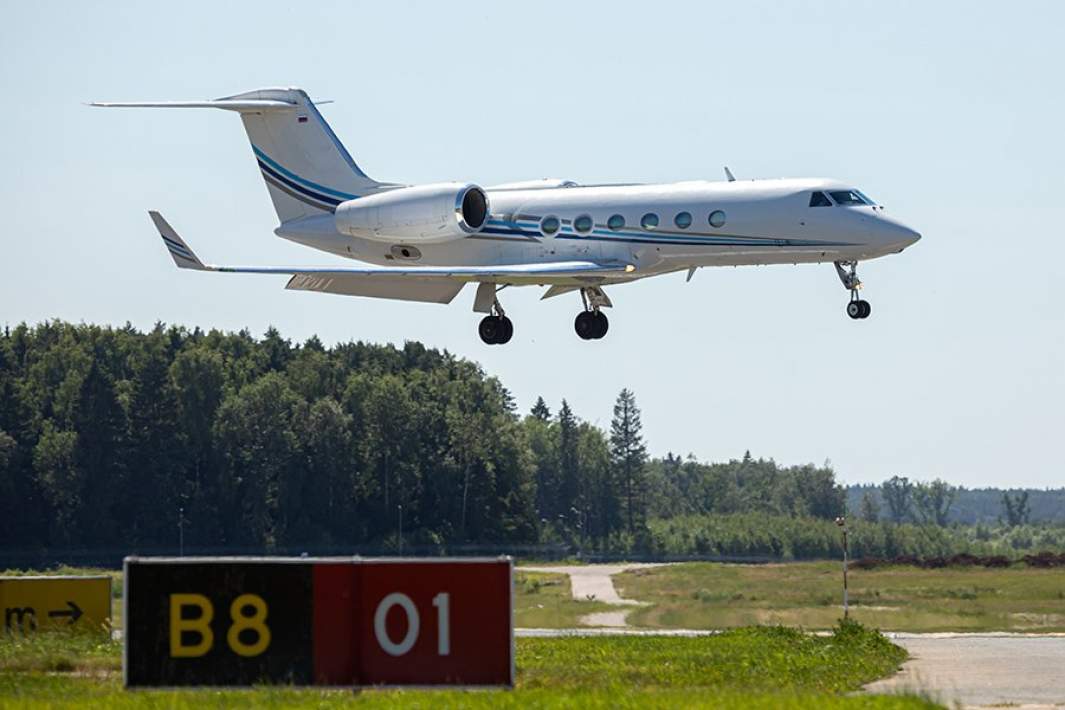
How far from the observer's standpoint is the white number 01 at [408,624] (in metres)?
15.8

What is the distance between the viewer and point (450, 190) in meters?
35.5

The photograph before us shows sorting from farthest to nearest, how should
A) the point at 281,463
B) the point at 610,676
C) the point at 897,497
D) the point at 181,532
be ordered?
the point at 897,497 → the point at 281,463 → the point at 181,532 → the point at 610,676

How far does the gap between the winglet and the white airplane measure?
2cm

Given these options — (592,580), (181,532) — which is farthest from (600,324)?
(181,532)

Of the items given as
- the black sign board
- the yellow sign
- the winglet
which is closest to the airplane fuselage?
the winglet

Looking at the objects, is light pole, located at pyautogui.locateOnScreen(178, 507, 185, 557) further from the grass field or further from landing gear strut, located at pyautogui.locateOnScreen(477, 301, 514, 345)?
the grass field

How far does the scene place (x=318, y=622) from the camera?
1591cm

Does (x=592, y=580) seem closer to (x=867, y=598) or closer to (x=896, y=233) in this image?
(x=867, y=598)

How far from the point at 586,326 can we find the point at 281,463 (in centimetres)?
2596

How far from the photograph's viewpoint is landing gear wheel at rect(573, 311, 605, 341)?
120 feet

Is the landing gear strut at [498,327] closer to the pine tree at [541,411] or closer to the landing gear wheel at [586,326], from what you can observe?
the landing gear wheel at [586,326]

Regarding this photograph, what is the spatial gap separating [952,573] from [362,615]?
25.1 metres

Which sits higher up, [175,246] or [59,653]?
[175,246]

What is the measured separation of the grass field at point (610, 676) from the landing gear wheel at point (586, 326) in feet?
35.2
